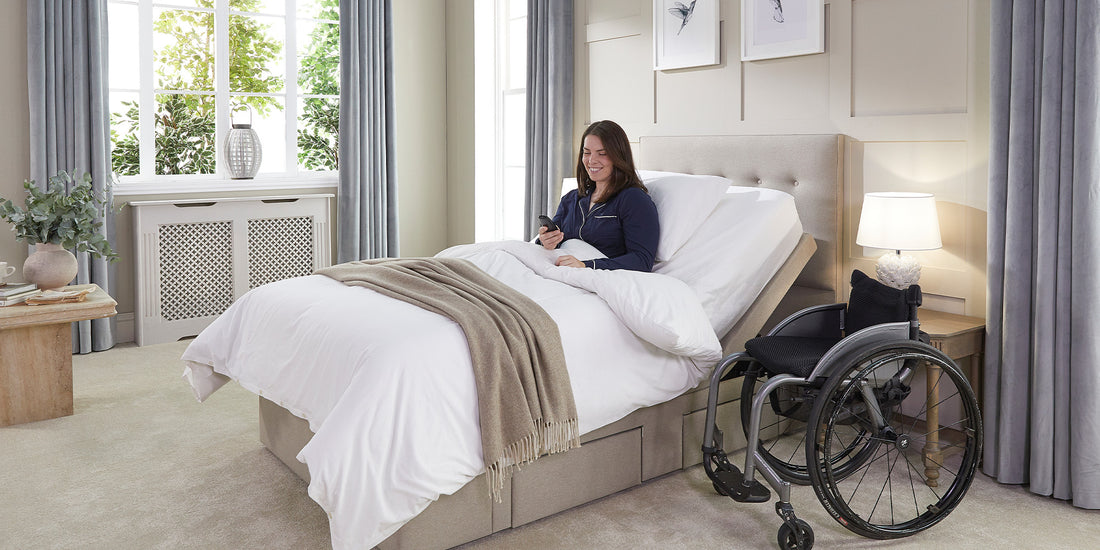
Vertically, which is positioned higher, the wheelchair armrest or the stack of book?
the stack of book

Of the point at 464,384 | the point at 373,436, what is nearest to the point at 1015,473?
the point at 464,384

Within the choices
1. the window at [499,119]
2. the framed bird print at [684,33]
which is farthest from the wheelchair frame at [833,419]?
the window at [499,119]

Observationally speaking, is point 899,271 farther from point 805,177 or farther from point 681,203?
point 681,203

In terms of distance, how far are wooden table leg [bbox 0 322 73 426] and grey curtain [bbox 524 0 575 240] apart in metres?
2.45

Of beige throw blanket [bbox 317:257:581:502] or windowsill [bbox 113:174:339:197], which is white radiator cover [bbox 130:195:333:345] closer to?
windowsill [bbox 113:174:339:197]

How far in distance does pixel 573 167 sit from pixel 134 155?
2500 mm

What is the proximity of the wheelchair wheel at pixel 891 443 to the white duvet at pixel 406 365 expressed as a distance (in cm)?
49

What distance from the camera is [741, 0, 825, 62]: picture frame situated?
3.38 m

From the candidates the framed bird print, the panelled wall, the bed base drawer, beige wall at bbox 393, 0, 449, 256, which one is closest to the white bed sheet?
the bed base drawer

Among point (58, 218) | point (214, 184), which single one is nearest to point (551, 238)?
point (58, 218)

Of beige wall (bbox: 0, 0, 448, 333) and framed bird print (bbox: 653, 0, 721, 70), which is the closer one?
framed bird print (bbox: 653, 0, 721, 70)

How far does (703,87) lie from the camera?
3949mm

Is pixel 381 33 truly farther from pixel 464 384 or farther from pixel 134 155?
pixel 464 384

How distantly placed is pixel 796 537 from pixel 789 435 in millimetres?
952
